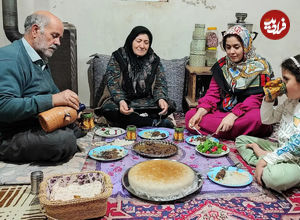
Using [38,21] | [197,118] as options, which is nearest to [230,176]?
[197,118]

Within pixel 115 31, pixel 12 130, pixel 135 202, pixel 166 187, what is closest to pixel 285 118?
pixel 166 187

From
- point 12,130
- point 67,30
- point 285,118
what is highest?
point 67,30

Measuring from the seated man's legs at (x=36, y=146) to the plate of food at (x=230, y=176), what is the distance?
1204mm

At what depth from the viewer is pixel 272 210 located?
75.3 inches

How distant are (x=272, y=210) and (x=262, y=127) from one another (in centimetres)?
126

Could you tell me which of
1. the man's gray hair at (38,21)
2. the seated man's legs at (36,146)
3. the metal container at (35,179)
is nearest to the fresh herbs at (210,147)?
the seated man's legs at (36,146)

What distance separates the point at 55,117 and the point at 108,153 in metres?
0.54

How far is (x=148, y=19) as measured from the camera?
4.08m

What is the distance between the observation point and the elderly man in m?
2.23

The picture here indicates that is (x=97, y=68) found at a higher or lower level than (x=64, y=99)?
higher

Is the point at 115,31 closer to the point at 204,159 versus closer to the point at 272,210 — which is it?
the point at 204,159

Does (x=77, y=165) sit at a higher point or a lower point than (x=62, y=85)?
lower

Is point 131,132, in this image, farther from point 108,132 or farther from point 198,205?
point 198,205

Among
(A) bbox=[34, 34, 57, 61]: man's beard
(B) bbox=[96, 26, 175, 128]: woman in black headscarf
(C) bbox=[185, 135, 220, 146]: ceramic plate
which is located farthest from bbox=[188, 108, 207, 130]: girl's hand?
(A) bbox=[34, 34, 57, 61]: man's beard
